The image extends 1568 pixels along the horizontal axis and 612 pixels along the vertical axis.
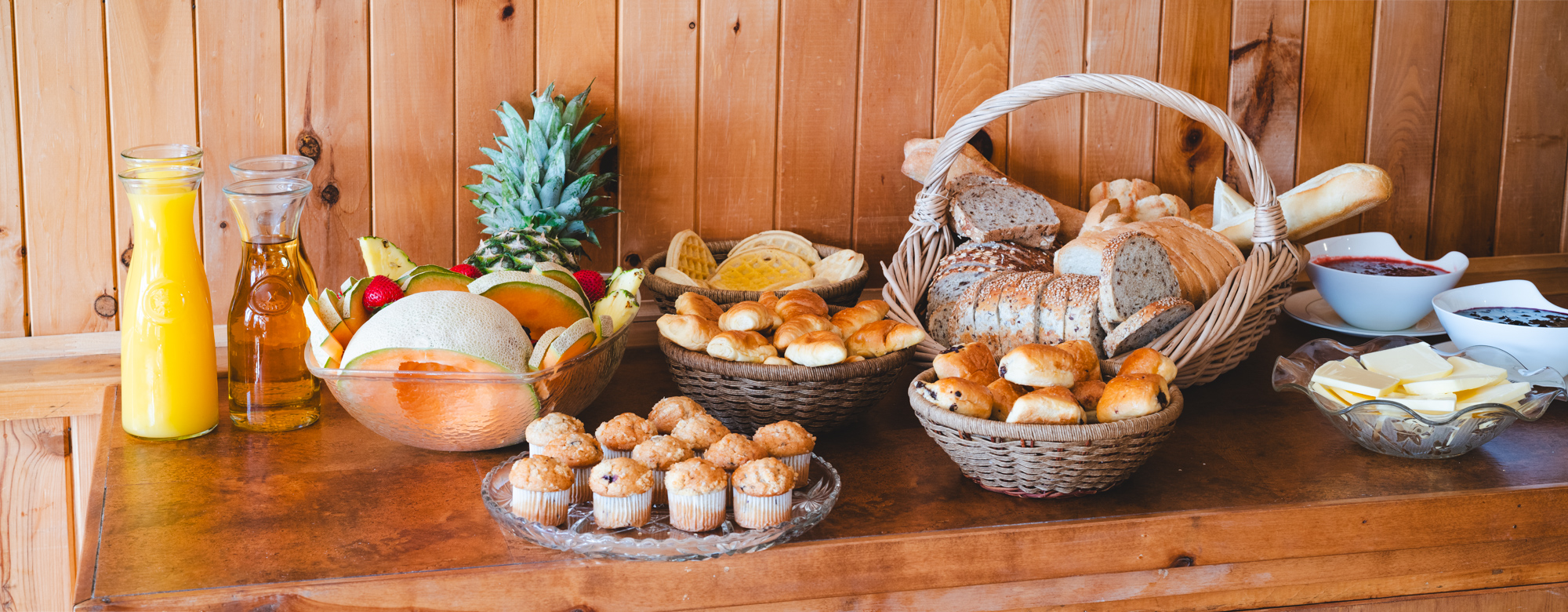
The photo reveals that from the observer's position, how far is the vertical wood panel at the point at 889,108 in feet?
5.90

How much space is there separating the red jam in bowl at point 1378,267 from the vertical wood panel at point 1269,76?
0.75ft

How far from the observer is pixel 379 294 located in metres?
1.23

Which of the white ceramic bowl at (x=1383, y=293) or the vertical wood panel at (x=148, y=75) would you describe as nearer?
the vertical wood panel at (x=148, y=75)

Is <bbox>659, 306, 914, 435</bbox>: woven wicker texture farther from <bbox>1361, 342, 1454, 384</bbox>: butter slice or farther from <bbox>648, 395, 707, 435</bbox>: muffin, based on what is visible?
<bbox>1361, 342, 1454, 384</bbox>: butter slice

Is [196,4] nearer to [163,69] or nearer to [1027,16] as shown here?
[163,69]

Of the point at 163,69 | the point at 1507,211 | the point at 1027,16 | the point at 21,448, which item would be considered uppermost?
the point at 1027,16

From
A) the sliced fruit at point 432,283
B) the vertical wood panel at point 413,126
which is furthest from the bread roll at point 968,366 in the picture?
the vertical wood panel at point 413,126

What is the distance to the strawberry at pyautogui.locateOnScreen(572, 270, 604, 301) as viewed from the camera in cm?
141

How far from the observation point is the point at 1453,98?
2.01 metres

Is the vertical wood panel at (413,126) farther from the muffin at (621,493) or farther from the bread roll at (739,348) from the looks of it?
the muffin at (621,493)

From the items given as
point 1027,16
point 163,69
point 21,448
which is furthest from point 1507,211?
point 21,448

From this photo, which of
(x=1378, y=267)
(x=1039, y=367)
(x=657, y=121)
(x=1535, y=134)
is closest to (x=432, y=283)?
(x=657, y=121)

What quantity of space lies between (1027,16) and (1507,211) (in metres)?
1.08

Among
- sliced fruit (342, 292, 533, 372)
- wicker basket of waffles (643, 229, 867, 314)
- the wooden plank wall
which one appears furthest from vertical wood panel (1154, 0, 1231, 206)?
sliced fruit (342, 292, 533, 372)
